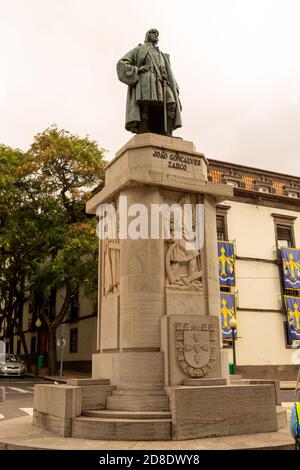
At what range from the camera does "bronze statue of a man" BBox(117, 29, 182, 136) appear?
10.3 metres

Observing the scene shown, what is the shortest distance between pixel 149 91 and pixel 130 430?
683cm

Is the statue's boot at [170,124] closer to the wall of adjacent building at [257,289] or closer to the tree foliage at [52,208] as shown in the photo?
the tree foliage at [52,208]

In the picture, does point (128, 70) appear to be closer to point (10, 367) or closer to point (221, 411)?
point (221, 411)

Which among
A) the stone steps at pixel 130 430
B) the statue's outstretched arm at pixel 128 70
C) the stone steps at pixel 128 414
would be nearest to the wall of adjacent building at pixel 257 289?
the statue's outstretched arm at pixel 128 70

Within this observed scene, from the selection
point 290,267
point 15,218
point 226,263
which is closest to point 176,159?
point 15,218

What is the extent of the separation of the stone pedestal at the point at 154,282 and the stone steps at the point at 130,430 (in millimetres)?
1104

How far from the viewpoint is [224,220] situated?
94.8ft

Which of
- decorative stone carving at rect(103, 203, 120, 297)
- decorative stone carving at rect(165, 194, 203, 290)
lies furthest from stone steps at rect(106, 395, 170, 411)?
decorative stone carving at rect(103, 203, 120, 297)

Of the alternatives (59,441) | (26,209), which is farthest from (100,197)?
(26,209)

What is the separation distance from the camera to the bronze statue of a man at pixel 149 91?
10266mm

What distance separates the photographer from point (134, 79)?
1031cm

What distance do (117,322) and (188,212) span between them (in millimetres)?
2598

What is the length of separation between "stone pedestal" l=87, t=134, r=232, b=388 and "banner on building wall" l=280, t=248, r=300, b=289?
20830 millimetres
